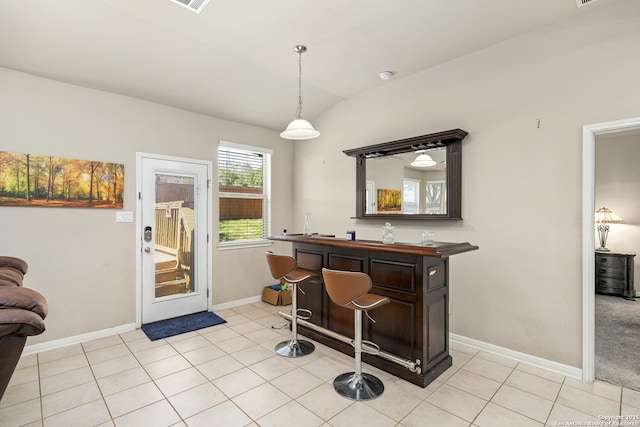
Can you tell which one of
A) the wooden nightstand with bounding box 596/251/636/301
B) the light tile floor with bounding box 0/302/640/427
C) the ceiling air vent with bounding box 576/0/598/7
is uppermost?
the ceiling air vent with bounding box 576/0/598/7

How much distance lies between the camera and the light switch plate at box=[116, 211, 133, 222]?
12.2 feet

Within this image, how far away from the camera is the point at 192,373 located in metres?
2.80

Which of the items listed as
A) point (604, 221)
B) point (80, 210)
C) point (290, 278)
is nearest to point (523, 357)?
point (290, 278)

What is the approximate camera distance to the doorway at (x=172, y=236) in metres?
3.92

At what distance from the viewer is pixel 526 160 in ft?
9.70

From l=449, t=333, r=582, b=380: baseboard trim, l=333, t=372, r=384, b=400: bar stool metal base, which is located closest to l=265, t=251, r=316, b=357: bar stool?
l=333, t=372, r=384, b=400: bar stool metal base

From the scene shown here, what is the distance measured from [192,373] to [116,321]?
1561mm

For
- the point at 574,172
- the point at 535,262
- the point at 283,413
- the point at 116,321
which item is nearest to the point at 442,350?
the point at 535,262

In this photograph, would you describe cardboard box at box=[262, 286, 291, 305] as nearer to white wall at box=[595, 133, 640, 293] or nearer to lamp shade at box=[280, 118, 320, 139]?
→ lamp shade at box=[280, 118, 320, 139]

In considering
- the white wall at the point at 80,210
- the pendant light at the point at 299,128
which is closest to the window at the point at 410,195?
the pendant light at the point at 299,128

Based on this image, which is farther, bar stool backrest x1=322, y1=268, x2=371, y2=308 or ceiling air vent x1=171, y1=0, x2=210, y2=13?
ceiling air vent x1=171, y1=0, x2=210, y2=13

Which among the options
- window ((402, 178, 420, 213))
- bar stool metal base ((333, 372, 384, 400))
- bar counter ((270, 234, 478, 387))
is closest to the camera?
bar stool metal base ((333, 372, 384, 400))

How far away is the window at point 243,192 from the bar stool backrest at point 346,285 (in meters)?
2.67

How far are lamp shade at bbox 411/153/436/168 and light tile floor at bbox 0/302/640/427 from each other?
80.4 inches
